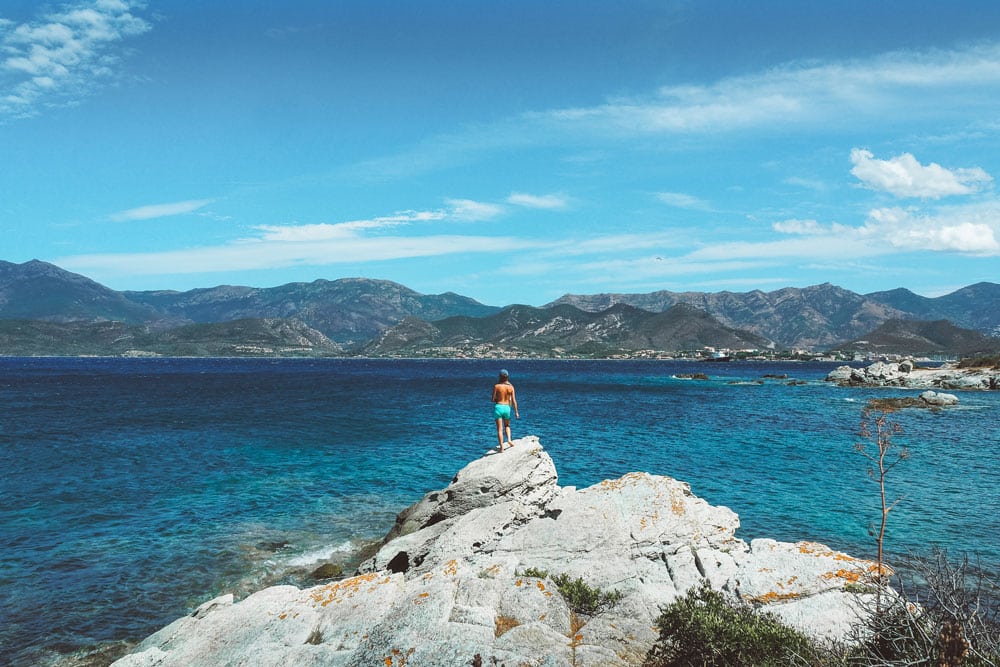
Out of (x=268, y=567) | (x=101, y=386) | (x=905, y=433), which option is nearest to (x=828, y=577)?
(x=268, y=567)

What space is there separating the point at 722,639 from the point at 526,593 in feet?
13.9

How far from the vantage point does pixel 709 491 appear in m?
33.8

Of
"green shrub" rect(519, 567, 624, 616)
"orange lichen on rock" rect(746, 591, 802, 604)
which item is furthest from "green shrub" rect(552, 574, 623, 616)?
"orange lichen on rock" rect(746, 591, 802, 604)

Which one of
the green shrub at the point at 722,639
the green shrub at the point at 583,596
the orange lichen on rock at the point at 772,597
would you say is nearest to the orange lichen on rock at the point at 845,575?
the orange lichen on rock at the point at 772,597

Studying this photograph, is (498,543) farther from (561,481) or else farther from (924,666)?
(561,481)

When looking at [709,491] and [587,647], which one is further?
[709,491]

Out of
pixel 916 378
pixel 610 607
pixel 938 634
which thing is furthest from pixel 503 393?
pixel 916 378

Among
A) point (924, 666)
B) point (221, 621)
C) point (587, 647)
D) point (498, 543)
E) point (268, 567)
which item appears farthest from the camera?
point (268, 567)

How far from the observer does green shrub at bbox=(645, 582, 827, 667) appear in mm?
9625

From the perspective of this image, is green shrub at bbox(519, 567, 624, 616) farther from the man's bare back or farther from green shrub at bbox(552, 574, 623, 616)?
the man's bare back

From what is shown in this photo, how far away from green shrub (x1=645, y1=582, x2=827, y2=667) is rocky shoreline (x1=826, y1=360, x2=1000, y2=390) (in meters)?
128

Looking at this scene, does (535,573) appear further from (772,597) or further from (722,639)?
(772,597)

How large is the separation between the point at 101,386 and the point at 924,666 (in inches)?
5927

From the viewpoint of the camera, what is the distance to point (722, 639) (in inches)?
394
